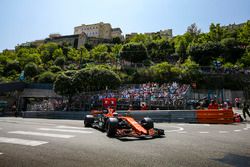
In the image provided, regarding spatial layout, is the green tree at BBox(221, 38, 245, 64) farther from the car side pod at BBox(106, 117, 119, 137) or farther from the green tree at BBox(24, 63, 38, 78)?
the car side pod at BBox(106, 117, 119, 137)

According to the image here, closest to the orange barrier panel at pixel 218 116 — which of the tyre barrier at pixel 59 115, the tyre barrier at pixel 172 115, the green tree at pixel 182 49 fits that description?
the tyre barrier at pixel 172 115

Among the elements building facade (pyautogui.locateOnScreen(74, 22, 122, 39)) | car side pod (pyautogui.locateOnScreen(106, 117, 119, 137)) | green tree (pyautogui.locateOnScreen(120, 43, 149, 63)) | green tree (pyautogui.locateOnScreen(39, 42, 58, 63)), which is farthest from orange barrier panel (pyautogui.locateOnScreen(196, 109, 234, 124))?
building facade (pyautogui.locateOnScreen(74, 22, 122, 39))

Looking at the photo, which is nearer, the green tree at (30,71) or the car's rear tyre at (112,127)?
the car's rear tyre at (112,127)

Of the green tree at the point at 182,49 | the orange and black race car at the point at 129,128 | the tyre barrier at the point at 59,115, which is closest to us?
the orange and black race car at the point at 129,128

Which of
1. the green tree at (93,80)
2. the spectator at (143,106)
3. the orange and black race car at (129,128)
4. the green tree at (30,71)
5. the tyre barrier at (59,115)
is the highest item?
the green tree at (30,71)

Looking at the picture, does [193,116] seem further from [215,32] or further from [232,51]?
[215,32]

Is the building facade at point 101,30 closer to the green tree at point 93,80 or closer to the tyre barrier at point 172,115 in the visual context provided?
the green tree at point 93,80

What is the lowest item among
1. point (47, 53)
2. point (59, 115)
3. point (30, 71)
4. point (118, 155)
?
point (59, 115)

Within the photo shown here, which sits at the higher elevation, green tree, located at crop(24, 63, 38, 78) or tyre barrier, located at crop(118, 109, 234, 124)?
green tree, located at crop(24, 63, 38, 78)

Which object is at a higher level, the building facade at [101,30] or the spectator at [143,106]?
the building facade at [101,30]

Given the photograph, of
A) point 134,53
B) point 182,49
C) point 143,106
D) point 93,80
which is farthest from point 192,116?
point 182,49

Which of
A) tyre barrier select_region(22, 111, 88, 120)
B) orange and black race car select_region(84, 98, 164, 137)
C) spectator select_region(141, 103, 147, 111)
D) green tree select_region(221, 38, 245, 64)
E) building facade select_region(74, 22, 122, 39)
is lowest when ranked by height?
tyre barrier select_region(22, 111, 88, 120)

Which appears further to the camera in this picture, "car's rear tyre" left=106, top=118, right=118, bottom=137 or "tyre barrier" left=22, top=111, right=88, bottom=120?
"tyre barrier" left=22, top=111, right=88, bottom=120

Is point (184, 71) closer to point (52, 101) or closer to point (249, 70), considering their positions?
point (249, 70)
